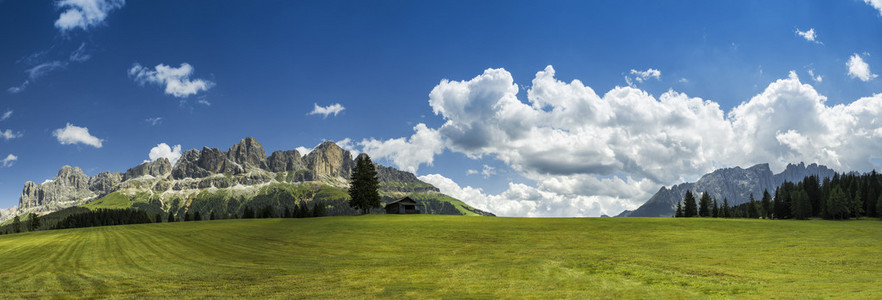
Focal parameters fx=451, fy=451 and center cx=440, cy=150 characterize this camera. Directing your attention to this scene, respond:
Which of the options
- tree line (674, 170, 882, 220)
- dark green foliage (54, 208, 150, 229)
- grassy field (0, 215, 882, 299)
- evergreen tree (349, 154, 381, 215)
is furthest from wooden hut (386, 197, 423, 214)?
dark green foliage (54, 208, 150, 229)

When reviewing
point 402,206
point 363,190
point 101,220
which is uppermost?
point 363,190

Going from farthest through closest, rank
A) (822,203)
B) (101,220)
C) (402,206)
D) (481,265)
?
1. (101,220)
2. (822,203)
3. (402,206)
4. (481,265)

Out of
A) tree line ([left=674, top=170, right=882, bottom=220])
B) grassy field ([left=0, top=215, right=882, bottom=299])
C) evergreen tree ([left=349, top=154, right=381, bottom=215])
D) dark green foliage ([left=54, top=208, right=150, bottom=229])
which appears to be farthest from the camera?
dark green foliage ([left=54, top=208, right=150, bottom=229])

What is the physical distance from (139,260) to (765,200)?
16273 centimetres

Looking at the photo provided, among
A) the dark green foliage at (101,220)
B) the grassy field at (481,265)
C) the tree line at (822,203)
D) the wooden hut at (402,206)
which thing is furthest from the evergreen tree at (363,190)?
the dark green foliage at (101,220)

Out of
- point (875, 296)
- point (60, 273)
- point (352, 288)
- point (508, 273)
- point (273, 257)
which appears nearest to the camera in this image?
point (875, 296)

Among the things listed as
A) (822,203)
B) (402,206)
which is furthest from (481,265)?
(822,203)

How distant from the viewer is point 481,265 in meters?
30.2

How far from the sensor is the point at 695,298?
62.4ft

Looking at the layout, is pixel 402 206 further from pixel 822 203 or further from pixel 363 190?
pixel 822 203

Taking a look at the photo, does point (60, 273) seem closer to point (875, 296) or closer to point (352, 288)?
point (352, 288)

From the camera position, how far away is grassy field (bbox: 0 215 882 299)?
2170 centimetres

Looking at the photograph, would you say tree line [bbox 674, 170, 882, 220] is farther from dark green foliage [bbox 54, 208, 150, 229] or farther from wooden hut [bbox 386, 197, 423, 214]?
dark green foliage [bbox 54, 208, 150, 229]

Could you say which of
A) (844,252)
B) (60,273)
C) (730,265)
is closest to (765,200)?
(844,252)
